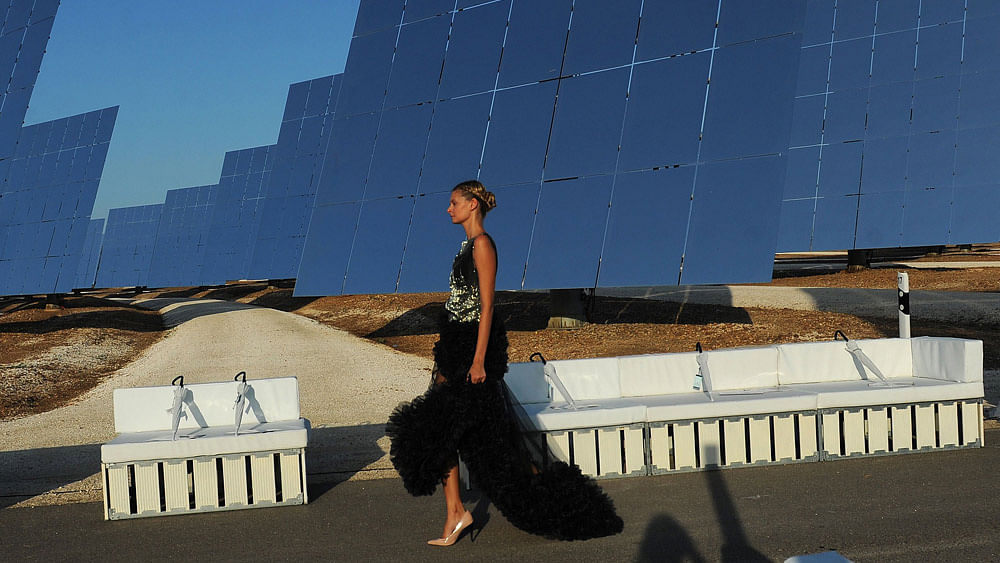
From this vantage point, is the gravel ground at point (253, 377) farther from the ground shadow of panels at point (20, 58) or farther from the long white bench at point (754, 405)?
the ground shadow of panels at point (20, 58)

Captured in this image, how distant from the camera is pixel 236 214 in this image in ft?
148

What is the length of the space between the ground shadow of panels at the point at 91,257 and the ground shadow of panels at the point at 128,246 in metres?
0.62

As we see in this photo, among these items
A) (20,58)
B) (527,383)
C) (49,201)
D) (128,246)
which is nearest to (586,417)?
(527,383)

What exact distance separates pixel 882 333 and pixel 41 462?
11.6 metres

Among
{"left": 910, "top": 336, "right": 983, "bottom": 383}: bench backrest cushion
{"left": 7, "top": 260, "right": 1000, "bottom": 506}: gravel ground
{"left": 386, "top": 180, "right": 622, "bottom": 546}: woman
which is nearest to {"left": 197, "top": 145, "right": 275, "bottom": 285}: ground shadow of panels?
{"left": 7, "top": 260, "right": 1000, "bottom": 506}: gravel ground

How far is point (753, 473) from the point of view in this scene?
653 centimetres

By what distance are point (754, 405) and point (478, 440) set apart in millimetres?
2337

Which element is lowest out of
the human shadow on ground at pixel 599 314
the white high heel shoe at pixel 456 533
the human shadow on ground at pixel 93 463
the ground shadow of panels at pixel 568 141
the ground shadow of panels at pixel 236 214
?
the white high heel shoe at pixel 456 533

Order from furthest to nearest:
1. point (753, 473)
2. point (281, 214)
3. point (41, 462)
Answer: point (281, 214), point (41, 462), point (753, 473)

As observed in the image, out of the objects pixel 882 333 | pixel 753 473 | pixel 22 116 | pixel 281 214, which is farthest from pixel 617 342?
pixel 281 214

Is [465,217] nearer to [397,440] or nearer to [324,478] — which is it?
[397,440]

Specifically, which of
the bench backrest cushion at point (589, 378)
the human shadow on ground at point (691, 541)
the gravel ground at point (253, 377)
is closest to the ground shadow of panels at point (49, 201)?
the gravel ground at point (253, 377)

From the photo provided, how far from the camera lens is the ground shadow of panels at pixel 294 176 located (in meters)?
37.0

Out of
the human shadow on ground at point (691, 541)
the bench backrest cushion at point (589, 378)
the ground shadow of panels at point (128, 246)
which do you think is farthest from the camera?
the ground shadow of panels at point (128, 246)
